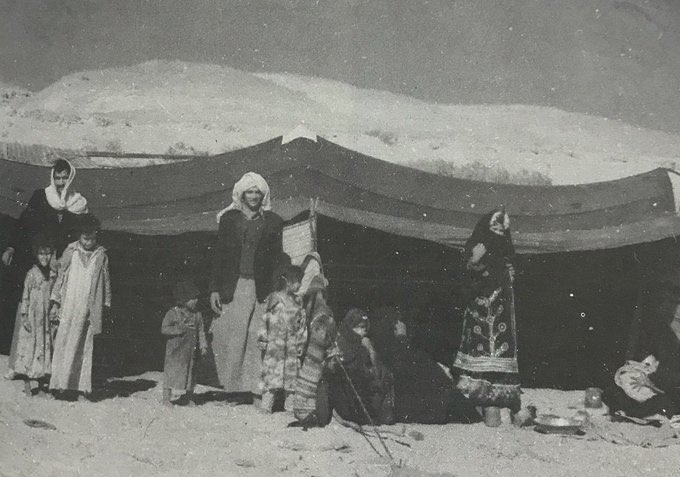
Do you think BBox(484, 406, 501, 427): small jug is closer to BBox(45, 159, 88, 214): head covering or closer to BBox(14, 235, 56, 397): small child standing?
BBox(14, 235, 56, 397): small child standing

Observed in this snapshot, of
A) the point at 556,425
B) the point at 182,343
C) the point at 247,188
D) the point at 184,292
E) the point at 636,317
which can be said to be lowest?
the point at 556,425

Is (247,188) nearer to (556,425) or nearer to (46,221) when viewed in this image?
(46,221)

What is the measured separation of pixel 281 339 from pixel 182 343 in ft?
1.75

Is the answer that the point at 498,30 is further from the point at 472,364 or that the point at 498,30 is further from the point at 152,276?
the point at 152,276

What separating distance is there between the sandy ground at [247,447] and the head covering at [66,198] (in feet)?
3.12

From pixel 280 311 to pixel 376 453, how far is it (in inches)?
35.4

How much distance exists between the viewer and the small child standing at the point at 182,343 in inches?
162

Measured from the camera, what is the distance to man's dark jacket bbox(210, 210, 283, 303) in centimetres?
427

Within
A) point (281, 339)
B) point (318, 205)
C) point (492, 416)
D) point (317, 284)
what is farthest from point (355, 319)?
point (492, 416)

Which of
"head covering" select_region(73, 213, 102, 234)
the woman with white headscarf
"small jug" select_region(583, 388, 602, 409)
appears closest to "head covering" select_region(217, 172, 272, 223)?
"head covering" select_region(73, 213, 102, 234)

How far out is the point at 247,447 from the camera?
142 inches

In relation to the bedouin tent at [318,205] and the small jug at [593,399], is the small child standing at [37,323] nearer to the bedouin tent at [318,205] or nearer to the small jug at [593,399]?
the bedouin tent at [318,205]

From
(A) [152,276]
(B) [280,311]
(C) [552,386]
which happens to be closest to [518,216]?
(C) [552,386]

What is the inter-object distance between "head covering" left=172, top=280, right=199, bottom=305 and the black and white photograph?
17 mm
